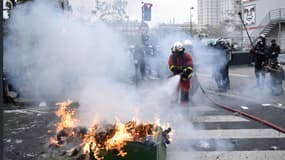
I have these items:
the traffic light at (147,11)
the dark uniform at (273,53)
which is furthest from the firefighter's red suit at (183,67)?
the dark uniform at (273,53)

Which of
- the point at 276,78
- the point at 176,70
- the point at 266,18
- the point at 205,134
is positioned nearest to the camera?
the point at 205,134

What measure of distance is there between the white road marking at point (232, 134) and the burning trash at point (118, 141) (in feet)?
4.92

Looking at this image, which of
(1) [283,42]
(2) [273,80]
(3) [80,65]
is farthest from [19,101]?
(1) [283,42]

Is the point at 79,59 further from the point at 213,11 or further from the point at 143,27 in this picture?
the point at 213,11

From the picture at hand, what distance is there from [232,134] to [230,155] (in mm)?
1294

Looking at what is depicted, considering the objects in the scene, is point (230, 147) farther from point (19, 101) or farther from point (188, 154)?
point (19, 101)

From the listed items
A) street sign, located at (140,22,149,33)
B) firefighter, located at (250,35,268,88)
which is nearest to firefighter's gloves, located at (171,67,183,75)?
street sign, located at (140,22,149,33)

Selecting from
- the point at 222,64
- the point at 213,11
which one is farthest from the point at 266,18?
the point at 213,11

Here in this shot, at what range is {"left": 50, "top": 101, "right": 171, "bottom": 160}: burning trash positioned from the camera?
420 cm

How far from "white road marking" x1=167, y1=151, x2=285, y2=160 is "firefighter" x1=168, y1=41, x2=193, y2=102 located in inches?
132

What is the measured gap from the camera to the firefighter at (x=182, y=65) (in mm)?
8605

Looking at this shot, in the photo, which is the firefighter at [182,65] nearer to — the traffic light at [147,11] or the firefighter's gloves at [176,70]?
the firefighter's gloves at [176,70]

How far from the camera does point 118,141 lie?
171 inches

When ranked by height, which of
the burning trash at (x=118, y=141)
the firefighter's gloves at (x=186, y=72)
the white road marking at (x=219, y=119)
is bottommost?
the white road marking at (x=219, y=119)
